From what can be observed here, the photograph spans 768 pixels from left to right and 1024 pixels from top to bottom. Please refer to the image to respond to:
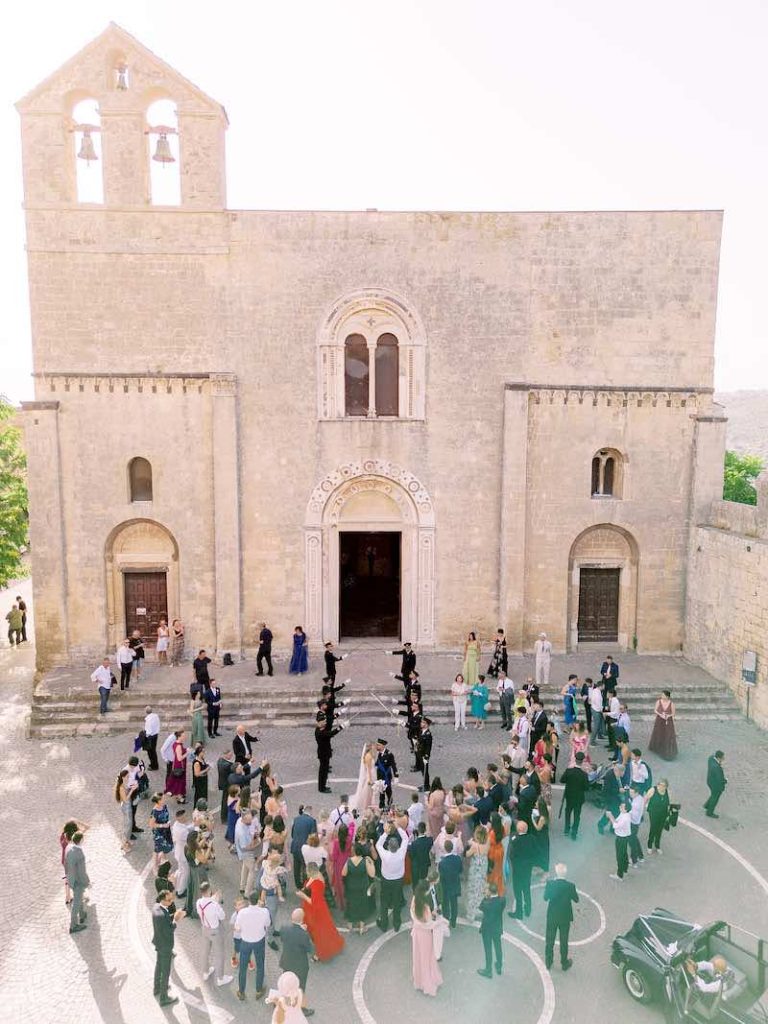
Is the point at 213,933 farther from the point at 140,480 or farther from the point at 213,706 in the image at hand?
the point at 140,480

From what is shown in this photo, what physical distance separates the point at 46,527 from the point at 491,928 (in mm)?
17166

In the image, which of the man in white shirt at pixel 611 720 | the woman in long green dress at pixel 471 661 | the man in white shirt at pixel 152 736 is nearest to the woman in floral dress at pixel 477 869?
Answer: the man in white shirt at pixel 611 720

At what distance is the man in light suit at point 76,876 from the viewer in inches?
444

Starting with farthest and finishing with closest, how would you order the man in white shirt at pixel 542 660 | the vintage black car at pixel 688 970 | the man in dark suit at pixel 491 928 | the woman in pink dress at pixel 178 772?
the man in white shirt at pixel 542 660 < the woman in pink dress at pixel 178 772 < the man in dark suit at pixel 491 928 < the vintage black car at pixel 688 970

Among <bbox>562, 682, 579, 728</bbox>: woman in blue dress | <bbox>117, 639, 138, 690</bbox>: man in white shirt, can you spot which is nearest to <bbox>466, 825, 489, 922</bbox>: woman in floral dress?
<bbox>562, 682, 579, 728</bbox>: woman in blue dress

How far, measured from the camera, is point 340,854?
11.7 m

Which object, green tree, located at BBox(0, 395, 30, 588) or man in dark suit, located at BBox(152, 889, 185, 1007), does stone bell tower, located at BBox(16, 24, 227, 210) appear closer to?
green tree, located at BBox(0, 395, 30, 588)

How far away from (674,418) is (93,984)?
2041 cm

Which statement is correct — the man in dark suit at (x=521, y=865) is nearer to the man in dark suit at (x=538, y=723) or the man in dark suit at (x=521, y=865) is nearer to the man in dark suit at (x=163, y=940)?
the man in dark suit at (x=538, y=723)

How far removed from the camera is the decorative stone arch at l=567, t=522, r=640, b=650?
75.5ft

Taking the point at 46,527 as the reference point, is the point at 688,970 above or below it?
below

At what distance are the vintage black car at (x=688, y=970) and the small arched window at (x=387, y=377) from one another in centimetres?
1559

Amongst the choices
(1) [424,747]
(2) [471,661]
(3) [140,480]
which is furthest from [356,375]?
(1) [424,747]

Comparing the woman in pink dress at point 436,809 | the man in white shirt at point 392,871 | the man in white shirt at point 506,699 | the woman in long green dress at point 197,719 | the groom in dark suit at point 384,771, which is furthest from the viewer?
the man in white shirt at point 506,699
